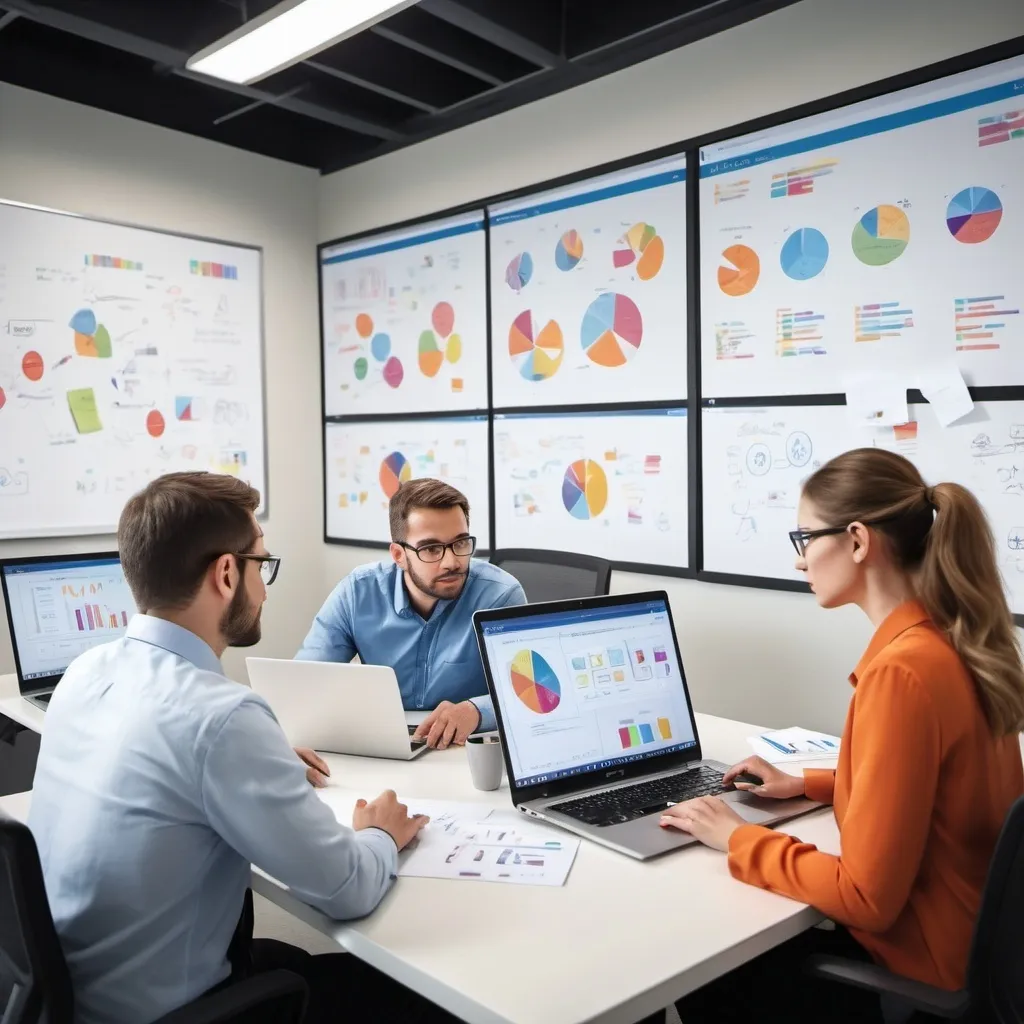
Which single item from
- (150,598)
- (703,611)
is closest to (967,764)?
(150,598)

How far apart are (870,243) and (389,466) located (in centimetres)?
225

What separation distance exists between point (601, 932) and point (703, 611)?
6.10ft

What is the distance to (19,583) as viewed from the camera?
2494 mm

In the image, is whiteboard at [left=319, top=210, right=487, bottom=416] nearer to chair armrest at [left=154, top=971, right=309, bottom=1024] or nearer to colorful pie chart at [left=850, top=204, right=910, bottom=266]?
colorful pie chart at [left=850, top=204, right=910, bottom=266]

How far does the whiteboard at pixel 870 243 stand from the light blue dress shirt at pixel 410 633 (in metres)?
1.11

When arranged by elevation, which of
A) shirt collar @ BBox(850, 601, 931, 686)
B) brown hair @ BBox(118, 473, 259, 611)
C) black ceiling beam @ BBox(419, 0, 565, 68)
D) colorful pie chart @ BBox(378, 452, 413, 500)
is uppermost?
black ceiling beam @ BBox(419, 0, 565, 68)

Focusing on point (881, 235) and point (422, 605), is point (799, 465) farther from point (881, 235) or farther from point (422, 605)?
point (422, 605)

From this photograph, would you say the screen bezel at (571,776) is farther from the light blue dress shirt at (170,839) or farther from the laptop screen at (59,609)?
the laptop screen at (59,609)

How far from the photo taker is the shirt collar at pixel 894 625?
4.49ft

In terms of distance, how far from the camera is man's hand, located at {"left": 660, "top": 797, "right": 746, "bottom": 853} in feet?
4.66

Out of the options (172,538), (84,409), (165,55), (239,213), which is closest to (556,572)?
(172,538)

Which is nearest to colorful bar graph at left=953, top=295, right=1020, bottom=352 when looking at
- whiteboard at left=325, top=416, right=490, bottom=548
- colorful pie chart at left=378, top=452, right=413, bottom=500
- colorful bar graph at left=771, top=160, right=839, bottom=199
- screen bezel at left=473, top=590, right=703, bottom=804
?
colorful bar graph at left=771, top=160, right=839, bottom=199

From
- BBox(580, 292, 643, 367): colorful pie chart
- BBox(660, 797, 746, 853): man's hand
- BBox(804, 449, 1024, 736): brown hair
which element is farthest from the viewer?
BBox(580, 292, 643, 367): colorful pie chart

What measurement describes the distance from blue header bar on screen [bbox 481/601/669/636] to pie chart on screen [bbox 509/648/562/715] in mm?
49
